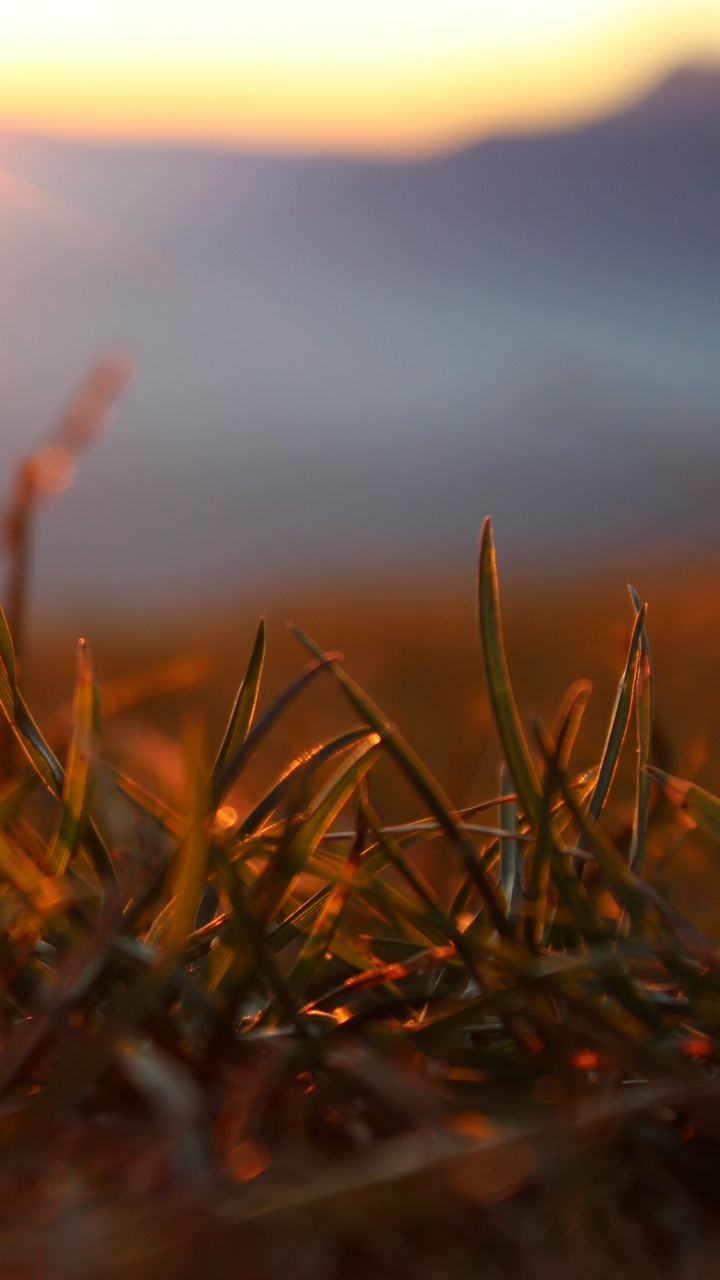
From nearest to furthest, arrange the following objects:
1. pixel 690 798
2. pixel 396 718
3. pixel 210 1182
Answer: pixel 210 1182
pixel 690 798
pixel 396 718

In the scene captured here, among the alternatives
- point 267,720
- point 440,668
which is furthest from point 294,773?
point 440,668

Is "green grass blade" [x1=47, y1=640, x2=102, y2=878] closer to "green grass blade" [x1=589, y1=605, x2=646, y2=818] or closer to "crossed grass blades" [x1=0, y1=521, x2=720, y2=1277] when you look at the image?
"crossed grass blades" [x1=0, y1=521, x2=720, y2=1277]

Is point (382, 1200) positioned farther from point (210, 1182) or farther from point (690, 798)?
point (690, 798)

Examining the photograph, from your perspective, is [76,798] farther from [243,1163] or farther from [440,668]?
[440,668]

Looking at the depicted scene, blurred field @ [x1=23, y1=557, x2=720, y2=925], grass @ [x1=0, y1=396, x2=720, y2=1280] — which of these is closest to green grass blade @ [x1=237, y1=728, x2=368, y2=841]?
grass @ [x1=0, y1=396, x2=720, y2=1280]

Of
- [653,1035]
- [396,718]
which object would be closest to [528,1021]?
[653,1035]

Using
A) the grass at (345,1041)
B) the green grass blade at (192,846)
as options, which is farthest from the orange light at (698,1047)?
the green grass blade at (192,846)

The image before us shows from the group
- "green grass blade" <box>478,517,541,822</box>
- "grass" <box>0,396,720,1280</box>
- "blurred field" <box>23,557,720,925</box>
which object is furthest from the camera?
"blurred field" <box>23,557,720,925</box>

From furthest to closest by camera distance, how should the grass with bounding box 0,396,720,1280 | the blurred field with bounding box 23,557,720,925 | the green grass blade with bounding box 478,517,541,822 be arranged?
the blurred field with bounding box 23,557,720,925, the green grass blade with bounding box 478,517,541,822, the grass with bounding box 0,396,720,1280
